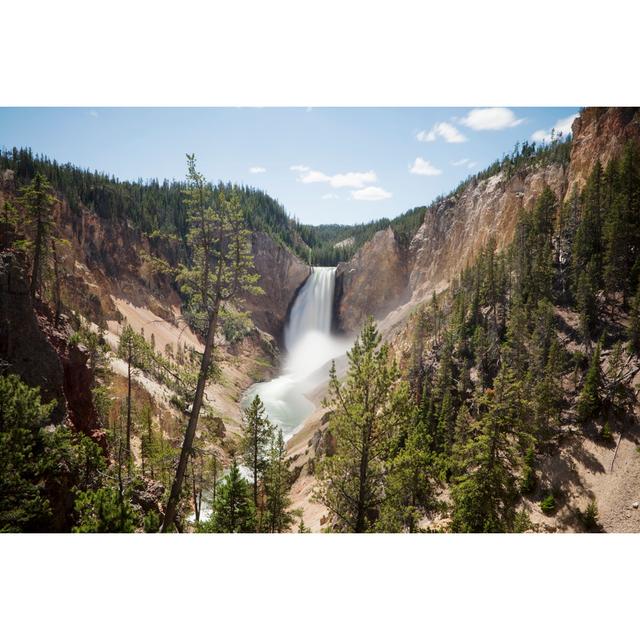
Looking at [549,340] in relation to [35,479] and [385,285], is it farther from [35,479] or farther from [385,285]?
[385,285]

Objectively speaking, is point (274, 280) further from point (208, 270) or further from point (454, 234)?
point (208, 270)

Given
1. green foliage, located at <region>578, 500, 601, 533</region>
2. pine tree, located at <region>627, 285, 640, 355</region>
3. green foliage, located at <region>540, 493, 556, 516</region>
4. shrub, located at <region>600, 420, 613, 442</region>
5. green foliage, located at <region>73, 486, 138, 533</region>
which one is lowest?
green foliage, located at <region>540, 493, 556, 516</region>

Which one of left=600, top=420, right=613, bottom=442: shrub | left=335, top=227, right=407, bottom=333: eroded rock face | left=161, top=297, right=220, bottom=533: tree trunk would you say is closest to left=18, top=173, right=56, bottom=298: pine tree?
left=161, top=297, right=220, bottom=533: tree trunk

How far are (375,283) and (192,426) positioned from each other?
218 ft

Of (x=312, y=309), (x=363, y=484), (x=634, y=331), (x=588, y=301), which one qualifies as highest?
(x=312, y=309)

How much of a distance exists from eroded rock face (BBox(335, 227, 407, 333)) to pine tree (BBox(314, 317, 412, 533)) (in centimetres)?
6111

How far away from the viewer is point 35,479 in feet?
25.2

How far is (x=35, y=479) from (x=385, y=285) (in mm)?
67422

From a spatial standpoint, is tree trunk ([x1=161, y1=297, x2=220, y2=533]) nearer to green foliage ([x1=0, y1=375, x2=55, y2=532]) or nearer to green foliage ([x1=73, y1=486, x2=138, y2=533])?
green foliage ([x1=73, y1=486, x2=138, y2=533])

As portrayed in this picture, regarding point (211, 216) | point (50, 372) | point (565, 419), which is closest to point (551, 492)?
point (565, 419)

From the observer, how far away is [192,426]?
722cm

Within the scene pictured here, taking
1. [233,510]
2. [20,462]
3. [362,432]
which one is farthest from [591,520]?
[20,462]

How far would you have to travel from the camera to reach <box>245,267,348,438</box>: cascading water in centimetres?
4347
